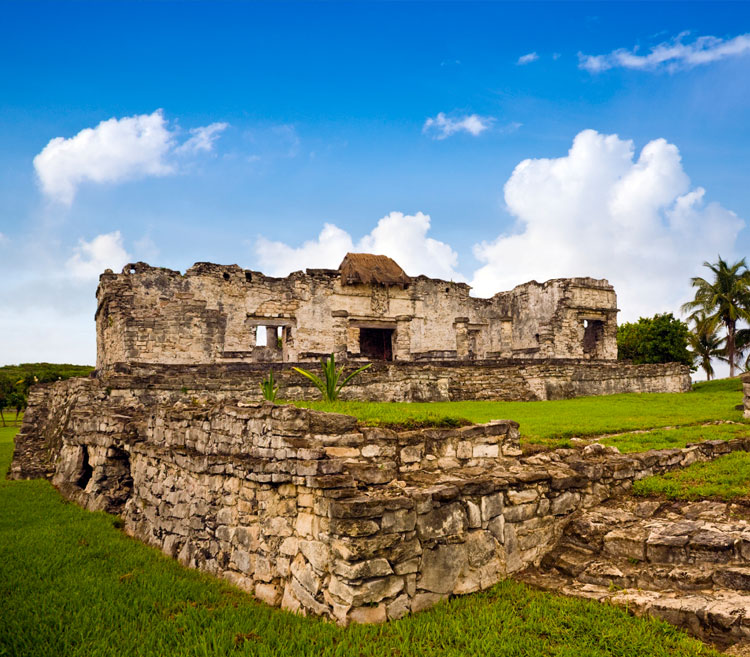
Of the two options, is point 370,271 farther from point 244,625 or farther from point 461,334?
point 244,625

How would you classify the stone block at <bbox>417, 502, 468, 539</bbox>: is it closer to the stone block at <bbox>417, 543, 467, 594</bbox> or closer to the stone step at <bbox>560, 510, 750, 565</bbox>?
the stone block at <bbox>417, 543, 467, 594</bbox>

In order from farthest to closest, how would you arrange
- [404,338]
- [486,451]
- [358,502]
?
1. [404,338]
2. [486,451]
3. [358,502]

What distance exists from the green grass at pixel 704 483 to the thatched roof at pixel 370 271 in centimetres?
1709

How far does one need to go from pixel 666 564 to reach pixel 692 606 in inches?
27.3

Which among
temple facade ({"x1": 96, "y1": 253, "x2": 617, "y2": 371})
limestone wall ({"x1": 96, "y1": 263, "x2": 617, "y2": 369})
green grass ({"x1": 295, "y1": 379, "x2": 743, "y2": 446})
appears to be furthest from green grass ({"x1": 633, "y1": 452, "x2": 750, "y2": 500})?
limestone wall ({"x1": 96, "y1": 263, "x2": 617, "y2": 369})

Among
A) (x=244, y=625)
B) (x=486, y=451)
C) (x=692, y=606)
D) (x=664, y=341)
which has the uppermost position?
(x=664, y=341)

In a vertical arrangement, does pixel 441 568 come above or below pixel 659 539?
below

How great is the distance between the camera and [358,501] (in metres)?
4.25

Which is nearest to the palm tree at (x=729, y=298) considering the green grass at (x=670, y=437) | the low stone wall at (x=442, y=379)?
the low stone wall at (x=442, y=379)

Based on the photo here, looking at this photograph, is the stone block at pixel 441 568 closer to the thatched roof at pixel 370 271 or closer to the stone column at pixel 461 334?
the thatched roof at pixel 370 271

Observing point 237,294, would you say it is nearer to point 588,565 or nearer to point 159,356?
point 159,356

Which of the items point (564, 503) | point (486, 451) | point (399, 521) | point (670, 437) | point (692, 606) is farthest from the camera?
point (670, 437)

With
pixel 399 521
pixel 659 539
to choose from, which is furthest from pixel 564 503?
pixel 399 521

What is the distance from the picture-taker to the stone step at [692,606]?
3.69 meters
